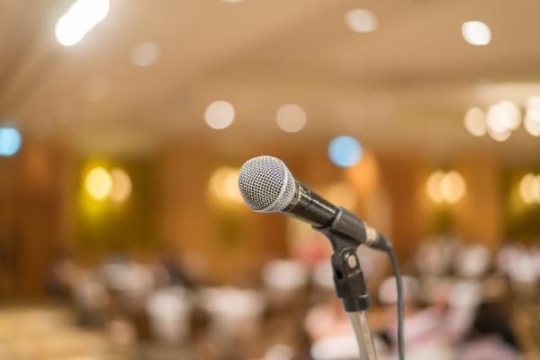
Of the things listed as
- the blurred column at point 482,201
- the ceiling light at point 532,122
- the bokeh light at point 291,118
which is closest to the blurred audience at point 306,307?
the blurred column at point 482,201

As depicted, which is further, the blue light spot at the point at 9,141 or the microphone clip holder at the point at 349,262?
the blue light spot at the point at 9,141

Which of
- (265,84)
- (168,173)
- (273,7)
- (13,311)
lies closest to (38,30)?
(273,7)

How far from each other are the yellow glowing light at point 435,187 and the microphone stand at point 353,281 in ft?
19.6

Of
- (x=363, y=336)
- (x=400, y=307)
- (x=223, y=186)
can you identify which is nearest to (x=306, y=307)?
(x=400, y=307)

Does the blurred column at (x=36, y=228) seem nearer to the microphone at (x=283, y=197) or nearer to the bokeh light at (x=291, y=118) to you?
the bokeh light at (x=291, y=118)

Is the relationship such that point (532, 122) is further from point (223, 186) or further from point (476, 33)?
point (223, 186)

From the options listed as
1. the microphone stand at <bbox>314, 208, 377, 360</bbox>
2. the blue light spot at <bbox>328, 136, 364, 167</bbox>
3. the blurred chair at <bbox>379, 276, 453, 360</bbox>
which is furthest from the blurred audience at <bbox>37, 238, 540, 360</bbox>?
the blue light spot at <bbox>328, 136, 364, 167</bbox>

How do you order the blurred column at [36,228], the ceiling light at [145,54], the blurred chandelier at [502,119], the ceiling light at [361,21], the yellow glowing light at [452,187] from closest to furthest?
the blurred chandelier at [502,119], the ceiling light at [361,21], the ceiling light at [145,54], the yellow glowing light at [452,187], the blurred column at [36,228]

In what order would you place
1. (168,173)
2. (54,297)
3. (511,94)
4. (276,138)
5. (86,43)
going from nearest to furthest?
(511,94) → (86,43) → (276,138) → (54,297) → (168,173)

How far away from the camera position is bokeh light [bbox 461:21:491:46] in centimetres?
353

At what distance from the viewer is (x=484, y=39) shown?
371 cm

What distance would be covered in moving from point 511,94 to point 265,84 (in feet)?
12.6

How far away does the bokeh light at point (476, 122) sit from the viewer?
5.47 meters

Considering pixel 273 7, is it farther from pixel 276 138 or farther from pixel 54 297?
pixel 54 297
